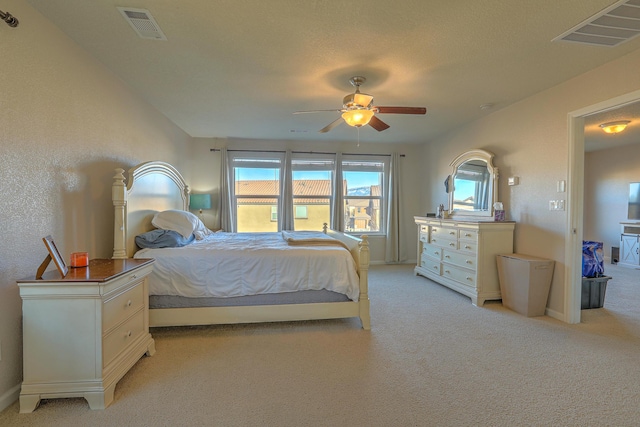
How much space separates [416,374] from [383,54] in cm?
253

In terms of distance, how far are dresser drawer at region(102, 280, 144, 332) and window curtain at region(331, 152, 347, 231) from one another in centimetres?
405

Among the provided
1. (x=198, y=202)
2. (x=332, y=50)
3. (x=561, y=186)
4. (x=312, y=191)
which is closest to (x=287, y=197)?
(x=312, y=191)

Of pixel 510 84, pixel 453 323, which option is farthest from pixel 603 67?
pixel 453 323

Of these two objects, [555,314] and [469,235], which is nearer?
[555,314]

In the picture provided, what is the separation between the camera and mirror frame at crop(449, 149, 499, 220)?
4.11 meters

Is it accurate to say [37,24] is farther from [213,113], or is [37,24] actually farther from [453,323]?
[453,323]

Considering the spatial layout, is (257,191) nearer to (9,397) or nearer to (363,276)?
(363,276)

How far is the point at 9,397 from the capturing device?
5.92 ft

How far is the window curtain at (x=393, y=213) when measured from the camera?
607 centimetres

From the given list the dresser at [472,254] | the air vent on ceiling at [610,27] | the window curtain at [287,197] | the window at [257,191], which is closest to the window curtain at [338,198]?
the window curtain at [287,197]

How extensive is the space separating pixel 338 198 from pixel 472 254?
2.79 meters

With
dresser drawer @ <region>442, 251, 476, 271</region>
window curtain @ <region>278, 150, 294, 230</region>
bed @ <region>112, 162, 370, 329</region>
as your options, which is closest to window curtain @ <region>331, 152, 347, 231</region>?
window curtain @ <region>278, 150, 294, 230</region>

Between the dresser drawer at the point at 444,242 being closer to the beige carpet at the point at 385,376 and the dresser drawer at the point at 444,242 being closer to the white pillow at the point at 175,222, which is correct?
the beige carpet at the point at 385,376

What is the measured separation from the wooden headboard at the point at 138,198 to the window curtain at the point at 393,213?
3944mm
